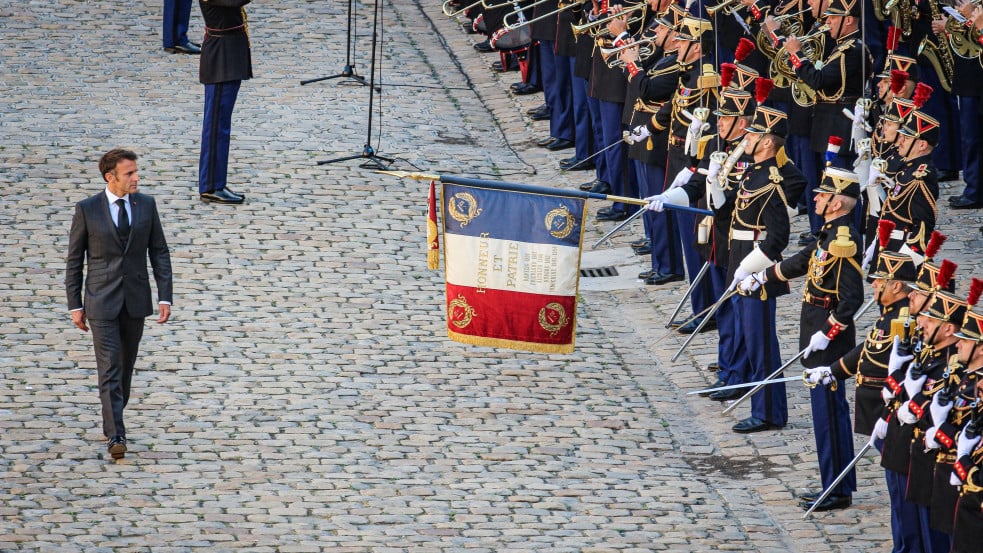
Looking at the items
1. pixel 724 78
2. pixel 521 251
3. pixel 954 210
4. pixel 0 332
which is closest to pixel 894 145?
pixel 724 78

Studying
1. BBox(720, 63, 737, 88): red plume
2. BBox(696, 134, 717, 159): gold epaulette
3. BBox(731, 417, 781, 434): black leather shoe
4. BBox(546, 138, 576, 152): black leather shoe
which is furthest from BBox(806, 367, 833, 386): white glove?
BBox(546, 138, 576, 152): black leather shoe

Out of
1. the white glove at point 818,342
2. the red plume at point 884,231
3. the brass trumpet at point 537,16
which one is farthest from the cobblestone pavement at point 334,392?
the red plume at point 884,231

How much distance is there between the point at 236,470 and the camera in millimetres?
11055

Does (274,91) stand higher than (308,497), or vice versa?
(274,91)

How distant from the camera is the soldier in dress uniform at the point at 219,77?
15430mm

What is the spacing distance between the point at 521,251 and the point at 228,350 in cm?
257

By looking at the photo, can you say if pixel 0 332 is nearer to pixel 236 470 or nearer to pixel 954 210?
pixel 236 470

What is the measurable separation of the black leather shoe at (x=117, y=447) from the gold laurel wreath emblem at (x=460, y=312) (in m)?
2.39

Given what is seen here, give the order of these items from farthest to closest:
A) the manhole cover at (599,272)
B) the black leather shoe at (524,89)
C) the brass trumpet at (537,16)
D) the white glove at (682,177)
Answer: the black leather shoe at (524,89) → the brass trumpet at (537,16) → the manhole cover at (599,272) → the white glove at (682,177)

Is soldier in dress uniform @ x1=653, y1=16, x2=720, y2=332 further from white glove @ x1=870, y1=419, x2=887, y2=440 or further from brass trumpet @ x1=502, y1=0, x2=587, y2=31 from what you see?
white glove @ x1=870, y1=419, x2=887, y2=440

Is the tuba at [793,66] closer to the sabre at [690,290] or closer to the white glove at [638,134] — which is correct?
the white glove at [638,134]

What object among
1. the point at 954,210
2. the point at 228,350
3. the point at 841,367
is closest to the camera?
the point at 841,367

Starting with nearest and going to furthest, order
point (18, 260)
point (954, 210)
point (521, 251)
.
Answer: point (521, 251) → point (18, 260) → point (954, 210)

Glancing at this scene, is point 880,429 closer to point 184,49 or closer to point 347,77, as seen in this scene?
point 347,77
